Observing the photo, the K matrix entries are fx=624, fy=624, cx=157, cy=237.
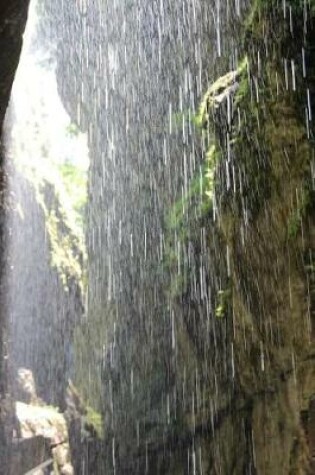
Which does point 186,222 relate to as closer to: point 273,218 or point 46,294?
point 273,218

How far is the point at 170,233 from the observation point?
9586 millimetres

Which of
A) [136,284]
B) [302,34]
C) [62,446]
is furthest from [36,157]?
[302,34]

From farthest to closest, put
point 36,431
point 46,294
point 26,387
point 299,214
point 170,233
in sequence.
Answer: point 46,294 → point 26,387 → point 36,431 → point 170,233 → point 299,214

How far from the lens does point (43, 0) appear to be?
45.6 ft

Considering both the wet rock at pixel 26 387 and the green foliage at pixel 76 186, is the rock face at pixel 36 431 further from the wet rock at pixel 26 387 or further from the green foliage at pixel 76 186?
the green foliage at pixel 76 186

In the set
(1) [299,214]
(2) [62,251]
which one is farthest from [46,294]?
(1) [299,214]

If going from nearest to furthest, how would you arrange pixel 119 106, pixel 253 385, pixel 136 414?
pixel 253 385
pixel 136 414
pixel 119 106

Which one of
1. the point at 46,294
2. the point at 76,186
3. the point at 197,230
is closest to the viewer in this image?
the point at 197,230

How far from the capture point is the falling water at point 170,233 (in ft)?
21.2

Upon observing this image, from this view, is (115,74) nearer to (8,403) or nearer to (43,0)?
(43,0)

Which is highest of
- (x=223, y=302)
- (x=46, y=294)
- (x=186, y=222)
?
(x=186, y=222)

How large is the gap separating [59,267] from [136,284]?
2433 millimetres

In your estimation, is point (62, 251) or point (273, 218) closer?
point (273, 218)

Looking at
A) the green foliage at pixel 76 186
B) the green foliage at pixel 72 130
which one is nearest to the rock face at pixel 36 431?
the green foliage at pixel 76 186
